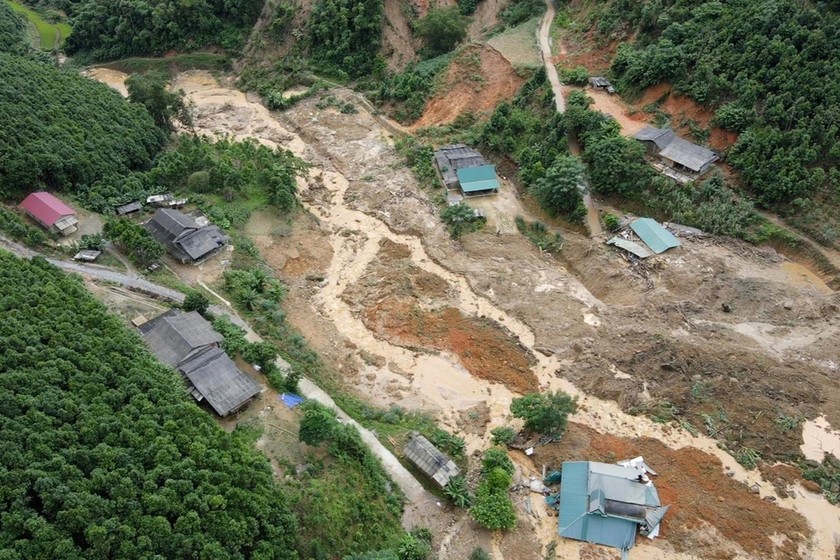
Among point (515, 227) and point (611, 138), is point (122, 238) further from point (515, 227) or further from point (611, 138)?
point (611, 138)

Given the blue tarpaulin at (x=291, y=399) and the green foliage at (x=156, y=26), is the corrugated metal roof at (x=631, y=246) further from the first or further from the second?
the green foliage at (x=156, y=26)

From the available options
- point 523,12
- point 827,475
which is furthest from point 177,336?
point 523,12

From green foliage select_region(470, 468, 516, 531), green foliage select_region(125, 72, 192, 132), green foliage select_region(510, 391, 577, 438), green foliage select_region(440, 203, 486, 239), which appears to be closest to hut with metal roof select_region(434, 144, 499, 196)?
green foliage select_region(440, 203, 486, 239)

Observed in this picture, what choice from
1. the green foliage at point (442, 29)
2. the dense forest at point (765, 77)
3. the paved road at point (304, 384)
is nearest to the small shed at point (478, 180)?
the dense forest at point (765, 77)

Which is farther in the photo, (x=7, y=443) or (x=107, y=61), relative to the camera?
(x=107, y=61)

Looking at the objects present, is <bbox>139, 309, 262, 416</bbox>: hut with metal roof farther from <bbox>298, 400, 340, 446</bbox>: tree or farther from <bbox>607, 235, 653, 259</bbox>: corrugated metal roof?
<bbox>607, 235, 653, 259</bbox>: corrugated metal roof

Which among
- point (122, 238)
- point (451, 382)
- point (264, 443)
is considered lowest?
point (451, 382)

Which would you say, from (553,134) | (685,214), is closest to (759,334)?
(685,214)
